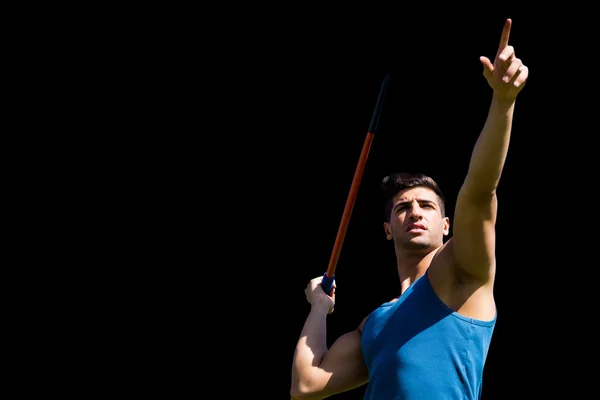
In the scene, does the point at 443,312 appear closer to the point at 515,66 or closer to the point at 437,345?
the point at 437,345

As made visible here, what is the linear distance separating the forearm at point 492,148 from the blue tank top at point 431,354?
0.37 meters

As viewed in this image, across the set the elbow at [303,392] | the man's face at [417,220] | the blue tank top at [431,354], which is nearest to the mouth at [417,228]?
the man's face at [417,220]

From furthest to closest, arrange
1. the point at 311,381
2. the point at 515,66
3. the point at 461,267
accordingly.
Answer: the point at 311,381 → the point at 461,267 → the point at 515,66

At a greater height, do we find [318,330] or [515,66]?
[515,66]

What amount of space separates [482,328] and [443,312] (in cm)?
11

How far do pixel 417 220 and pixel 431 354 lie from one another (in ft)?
1.70

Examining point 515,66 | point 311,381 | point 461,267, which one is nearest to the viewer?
point 515,66

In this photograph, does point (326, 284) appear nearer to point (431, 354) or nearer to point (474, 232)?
point (431, 354)

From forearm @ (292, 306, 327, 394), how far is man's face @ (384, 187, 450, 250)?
336mm

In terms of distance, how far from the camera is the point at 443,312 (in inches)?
85.9

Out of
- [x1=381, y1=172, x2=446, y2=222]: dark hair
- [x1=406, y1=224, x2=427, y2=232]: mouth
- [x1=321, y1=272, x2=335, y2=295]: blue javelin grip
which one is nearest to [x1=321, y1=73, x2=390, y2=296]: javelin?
[x1=321, y1=272, x2=335, y2=295]: blue javelin grip

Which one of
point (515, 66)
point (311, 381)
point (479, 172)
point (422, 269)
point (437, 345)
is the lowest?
point (311, 381)

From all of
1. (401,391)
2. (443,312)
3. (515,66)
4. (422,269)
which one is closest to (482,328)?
(443,312)

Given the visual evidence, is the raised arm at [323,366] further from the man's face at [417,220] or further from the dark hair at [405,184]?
the dark hair at [405,184]
